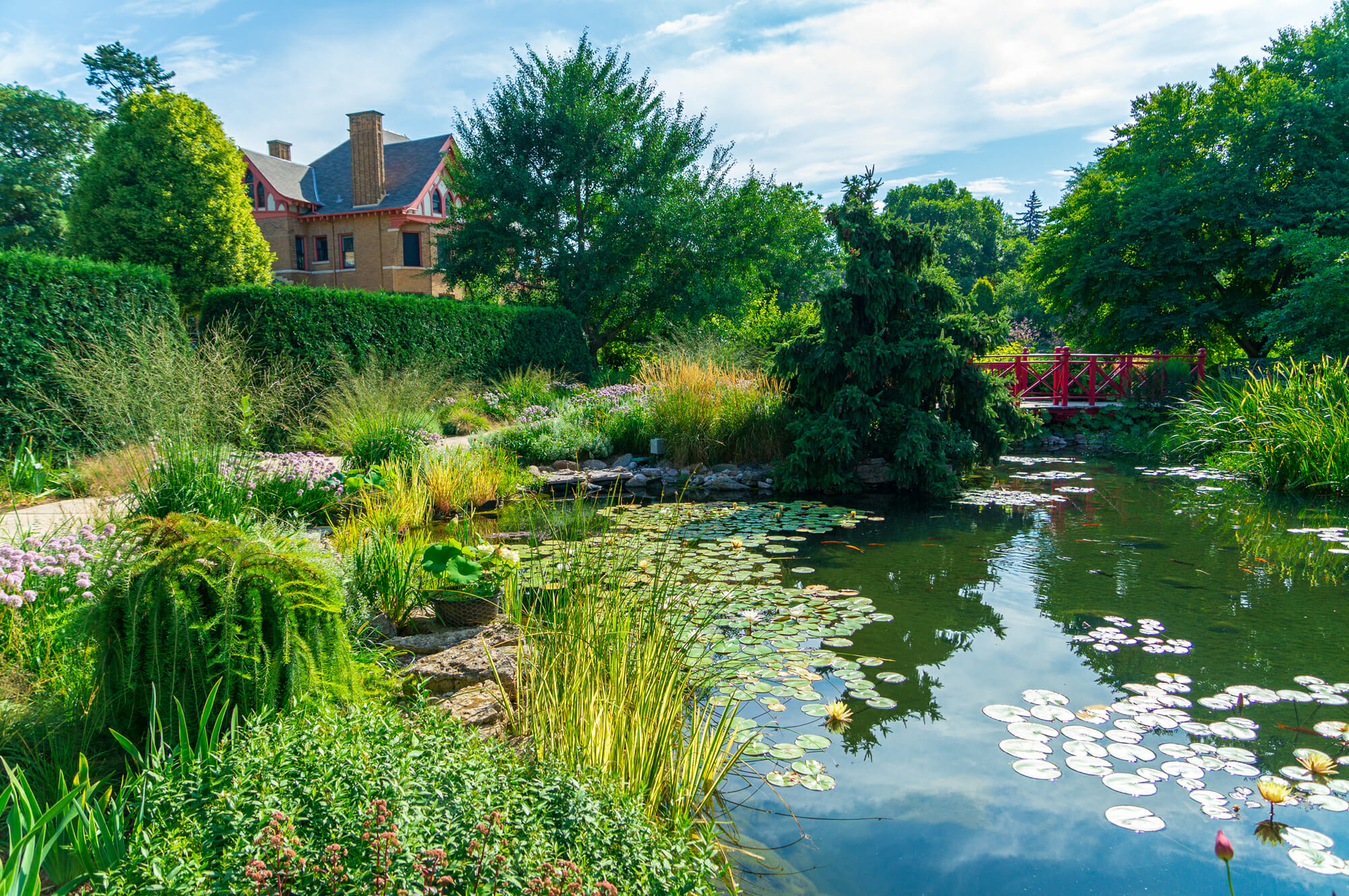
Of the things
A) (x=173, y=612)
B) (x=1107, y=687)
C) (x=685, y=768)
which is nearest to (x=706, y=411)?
(x=1107, y=687)

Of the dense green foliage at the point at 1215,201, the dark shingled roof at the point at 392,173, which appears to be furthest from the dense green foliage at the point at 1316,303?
the dark shingled roof at the point at 392,173

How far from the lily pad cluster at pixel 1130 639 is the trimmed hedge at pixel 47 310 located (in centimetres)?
795

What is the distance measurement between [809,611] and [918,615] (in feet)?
2.16

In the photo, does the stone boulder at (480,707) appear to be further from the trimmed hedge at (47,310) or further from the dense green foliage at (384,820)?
the trimmed hedge at (47,310)

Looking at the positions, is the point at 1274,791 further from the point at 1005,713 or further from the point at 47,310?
the point at 47,310

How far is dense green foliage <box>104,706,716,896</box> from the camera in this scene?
1.39 meters

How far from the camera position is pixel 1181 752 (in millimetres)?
2799

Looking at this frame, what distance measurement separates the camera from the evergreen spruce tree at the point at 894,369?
7.52 metres

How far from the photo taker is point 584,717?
2326 mm

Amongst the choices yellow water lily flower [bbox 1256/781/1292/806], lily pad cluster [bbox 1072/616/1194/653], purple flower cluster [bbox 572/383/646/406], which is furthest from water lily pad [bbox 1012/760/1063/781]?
purple flower cluster [bbox 572/383/646/406]

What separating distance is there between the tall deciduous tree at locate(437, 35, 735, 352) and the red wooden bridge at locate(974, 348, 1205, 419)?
7.30 m

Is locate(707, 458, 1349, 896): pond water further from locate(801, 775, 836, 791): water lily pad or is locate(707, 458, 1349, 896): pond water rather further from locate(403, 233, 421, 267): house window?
locate(403, 233, 421, 267): house window

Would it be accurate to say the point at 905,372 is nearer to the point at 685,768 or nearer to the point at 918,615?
the point at 918,615

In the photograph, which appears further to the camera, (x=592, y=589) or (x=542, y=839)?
(x=592, y=589)
